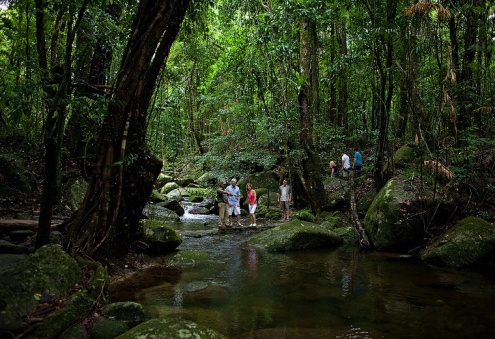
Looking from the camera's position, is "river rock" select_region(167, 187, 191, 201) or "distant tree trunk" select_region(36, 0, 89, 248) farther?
"river rock" select_region(167, 187, 191, 201)

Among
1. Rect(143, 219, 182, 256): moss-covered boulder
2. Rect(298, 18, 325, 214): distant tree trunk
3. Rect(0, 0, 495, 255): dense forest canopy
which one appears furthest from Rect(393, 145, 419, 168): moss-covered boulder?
Rect(143, 219, 182, 256): moss-covered boulder

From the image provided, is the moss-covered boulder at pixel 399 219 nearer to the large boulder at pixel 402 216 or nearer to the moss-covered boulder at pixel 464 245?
the large boulder at pixel 402 216

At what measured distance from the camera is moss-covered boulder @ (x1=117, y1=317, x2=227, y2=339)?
3.51 meters

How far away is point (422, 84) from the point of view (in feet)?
40.5

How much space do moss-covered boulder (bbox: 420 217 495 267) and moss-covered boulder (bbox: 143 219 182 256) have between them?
599 centimetres

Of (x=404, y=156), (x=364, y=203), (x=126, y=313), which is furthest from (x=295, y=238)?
(x=404, y=156)

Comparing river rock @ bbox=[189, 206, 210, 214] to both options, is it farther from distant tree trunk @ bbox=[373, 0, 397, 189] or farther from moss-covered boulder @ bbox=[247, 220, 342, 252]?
distant tree trunk @ bbox=[373, 0, 397, 189]

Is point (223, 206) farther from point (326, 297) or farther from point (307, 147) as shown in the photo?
point (326, 297)

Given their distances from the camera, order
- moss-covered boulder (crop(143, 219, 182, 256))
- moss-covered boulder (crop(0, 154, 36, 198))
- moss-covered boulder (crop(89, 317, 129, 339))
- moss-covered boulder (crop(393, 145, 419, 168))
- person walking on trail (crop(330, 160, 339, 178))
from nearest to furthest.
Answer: moss-covered boulder (crop(89, 317, 129, 339))
moss-covered boulder (crop(143, 219, 182, 256))
moss-covered boulder (crop(0, 154, 36, 198))
moss-covered boulder (crop(393, 145, 419, 168))
person walking on trail (crop(330, 160, 339, 178))

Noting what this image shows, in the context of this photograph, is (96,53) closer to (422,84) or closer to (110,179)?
(110,179)

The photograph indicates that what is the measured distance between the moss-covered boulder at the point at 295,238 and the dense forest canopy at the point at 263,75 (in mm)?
3533

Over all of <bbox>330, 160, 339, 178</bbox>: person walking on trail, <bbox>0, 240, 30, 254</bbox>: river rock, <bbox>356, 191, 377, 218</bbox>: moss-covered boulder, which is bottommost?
<bbox>0, 240, 30, 254</bbox>: river rock

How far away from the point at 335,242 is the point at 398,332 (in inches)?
227

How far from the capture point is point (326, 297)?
606cm
